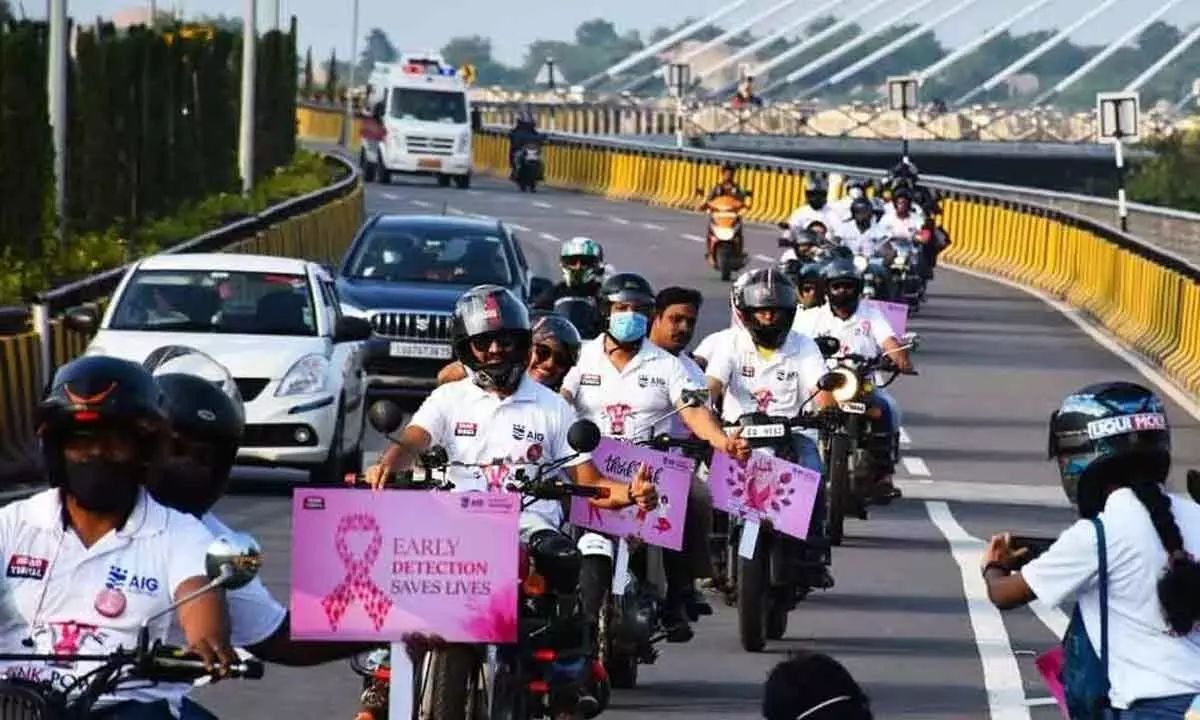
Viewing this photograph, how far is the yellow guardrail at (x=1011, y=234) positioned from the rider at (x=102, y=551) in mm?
26966

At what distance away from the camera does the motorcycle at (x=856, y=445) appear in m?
19.5

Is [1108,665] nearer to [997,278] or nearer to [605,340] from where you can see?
[605,340]

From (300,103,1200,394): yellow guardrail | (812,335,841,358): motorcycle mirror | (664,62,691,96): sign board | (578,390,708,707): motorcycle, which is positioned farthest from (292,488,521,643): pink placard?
(664,62,691,96): sign board

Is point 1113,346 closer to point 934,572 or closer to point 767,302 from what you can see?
point 934,572

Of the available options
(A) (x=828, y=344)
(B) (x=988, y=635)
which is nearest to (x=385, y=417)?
(B) (x=988, y=635)

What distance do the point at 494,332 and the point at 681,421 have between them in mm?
4724

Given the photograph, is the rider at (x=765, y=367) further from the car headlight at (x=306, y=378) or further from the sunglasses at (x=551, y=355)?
the car headlight at (x=306, y=378)

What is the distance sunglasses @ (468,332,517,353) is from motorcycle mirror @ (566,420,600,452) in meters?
0.83

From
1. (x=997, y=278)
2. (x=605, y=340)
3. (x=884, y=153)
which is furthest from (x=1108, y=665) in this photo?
(x=884, y=153)

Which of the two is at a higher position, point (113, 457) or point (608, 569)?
point (113, 457)

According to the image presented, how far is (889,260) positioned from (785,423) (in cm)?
2375

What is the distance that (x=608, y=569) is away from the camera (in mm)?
13141

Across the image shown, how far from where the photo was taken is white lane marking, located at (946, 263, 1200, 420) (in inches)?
1299

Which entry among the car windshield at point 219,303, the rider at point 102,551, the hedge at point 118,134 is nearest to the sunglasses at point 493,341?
the rider at point 102,551
